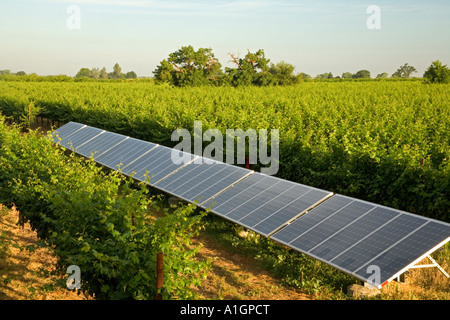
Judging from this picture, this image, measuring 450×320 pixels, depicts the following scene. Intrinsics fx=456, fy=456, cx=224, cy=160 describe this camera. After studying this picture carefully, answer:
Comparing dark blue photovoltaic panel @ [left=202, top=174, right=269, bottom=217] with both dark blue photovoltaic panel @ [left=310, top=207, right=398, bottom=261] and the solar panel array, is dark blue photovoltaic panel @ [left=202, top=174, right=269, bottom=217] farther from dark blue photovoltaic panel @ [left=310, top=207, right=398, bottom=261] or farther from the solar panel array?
dark blue photovoltaic panel @ [left=310, top=207, right=398, bottom=261]

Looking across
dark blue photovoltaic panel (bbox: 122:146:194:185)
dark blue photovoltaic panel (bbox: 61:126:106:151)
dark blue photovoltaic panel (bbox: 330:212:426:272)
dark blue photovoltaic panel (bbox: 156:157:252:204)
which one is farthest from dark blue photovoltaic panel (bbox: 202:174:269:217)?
dark blue photovoltaic panel (bbox: 61:126:106:151)

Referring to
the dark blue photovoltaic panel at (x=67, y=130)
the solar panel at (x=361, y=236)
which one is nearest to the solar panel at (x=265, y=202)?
the solar panel at (x=361, y=236)

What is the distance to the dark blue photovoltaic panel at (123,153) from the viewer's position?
49.4ft

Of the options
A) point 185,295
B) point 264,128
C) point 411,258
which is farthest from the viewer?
point 264,128

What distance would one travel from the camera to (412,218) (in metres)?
8.21

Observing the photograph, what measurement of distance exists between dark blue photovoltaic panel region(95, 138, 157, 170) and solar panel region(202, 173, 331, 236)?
5.06 meters

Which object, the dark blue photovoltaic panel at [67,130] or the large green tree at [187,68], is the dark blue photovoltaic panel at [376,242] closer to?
the dark blue photovoltaic panel at [67,130]

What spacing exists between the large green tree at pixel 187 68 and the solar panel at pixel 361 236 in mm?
51193

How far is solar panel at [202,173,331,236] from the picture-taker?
9477mm

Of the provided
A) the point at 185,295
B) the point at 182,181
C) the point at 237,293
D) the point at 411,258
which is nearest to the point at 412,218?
the point at 411,258

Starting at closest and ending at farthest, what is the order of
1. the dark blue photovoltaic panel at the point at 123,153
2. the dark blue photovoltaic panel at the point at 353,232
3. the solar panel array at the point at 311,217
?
the solar panel array at the point at 311,217 → the dark blue photovoltaic panel at the point at 353,232 → the dark blue photovoltaic panel at the point at 123,153

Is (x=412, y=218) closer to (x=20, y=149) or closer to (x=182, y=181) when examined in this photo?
(x=182, y=181)

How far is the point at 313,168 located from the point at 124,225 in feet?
27.3

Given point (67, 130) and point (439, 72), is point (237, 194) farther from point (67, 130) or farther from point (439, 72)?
point (439, 72)
